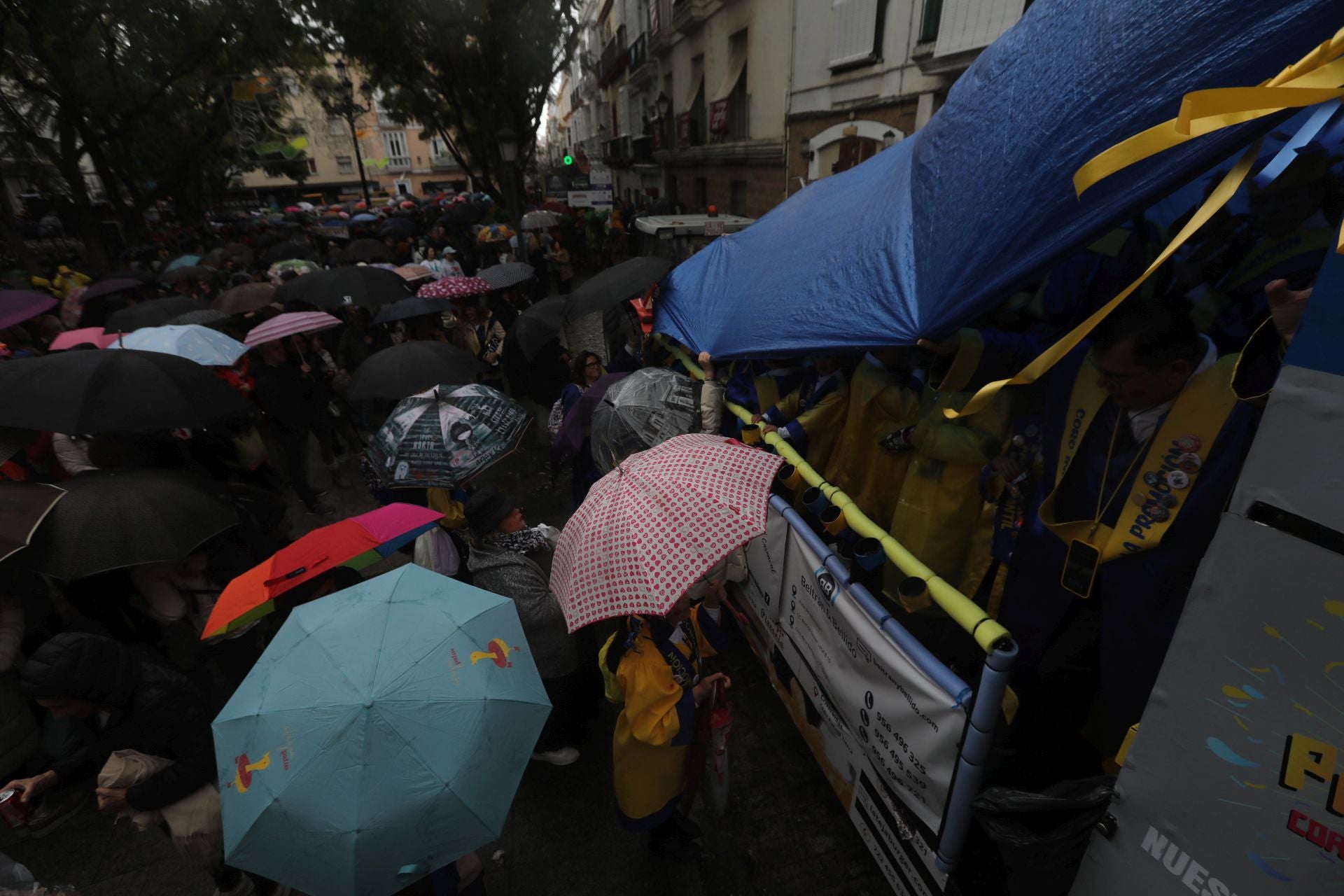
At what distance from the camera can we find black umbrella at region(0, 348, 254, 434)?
11.5 ft

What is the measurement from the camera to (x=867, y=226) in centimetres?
310

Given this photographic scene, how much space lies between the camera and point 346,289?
7707mm

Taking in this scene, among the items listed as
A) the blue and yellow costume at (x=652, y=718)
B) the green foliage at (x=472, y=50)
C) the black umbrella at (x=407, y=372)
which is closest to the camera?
the blue and yellow costume at (x=652, y=718)

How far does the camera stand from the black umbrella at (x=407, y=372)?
5008 mm

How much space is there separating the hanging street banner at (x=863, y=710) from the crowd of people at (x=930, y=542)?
1.07 ft

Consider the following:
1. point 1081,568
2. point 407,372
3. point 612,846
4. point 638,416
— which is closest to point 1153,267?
point 1081,568

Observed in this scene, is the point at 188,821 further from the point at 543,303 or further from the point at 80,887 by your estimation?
the point at 543,303

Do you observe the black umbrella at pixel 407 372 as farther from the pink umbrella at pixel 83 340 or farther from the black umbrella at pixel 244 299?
the black umbrella at pixel 244 299

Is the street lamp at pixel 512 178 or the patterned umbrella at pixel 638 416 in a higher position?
the street lamp at pixel 512 178

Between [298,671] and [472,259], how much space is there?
1624 centimetres

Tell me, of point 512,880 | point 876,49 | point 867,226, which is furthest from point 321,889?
point 876,49

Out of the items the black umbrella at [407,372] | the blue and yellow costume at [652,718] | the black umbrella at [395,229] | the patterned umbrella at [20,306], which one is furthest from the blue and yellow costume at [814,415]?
the black umbrella at [395,229]

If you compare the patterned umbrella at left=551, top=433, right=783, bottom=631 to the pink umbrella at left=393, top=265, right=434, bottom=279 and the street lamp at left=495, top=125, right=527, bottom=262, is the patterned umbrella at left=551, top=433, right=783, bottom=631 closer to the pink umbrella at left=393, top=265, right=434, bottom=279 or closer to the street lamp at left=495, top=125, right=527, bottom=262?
the pink umbrella at left=393, top=265, right=434, bottom=279

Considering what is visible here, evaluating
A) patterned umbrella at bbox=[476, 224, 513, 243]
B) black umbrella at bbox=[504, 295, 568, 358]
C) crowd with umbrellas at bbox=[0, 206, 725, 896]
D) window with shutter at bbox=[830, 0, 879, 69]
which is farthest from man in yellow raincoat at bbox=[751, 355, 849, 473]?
patterned umbrella at bbox=[476, 224, 513, 243]
